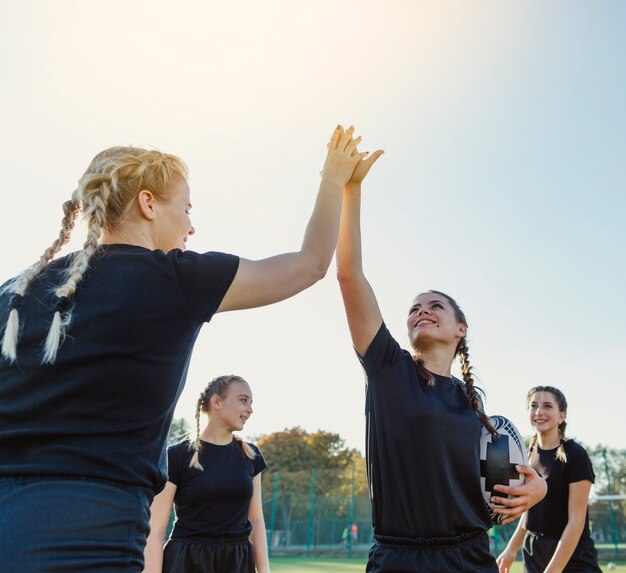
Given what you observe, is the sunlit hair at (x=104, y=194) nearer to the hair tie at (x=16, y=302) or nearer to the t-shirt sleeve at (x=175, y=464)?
the hair tie at (x=16, y=302)

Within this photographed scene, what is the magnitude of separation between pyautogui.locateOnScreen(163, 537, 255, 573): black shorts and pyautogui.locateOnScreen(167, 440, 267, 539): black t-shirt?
0.22 feet

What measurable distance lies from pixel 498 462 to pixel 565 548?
2.66 m

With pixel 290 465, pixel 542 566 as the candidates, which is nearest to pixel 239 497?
pixel 542 566

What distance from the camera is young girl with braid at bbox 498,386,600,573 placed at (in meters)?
5.78

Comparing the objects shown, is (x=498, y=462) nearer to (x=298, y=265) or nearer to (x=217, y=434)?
(x=298, y=265)

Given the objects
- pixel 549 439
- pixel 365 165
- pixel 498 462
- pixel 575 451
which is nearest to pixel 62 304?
pixel 365 165

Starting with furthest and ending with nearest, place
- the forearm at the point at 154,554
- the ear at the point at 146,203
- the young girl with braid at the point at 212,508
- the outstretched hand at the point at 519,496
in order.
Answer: the young girl with braid at the point at 212,508 < the forearm at the point at 154,554 < the outstretched hand at the point at 519,496 < the ear at the point at 146,203

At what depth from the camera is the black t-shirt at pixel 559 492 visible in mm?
6090

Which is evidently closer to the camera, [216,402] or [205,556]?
[205,556]

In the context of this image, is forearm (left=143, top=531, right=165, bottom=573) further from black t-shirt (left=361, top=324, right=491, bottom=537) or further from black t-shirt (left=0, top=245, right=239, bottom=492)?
black t-shirt (left=0, top=245, right=239, bottom=492)

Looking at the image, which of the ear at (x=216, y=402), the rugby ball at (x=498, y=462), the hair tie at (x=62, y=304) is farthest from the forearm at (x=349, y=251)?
the ear at (x=216, y=402)

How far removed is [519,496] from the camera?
361cm

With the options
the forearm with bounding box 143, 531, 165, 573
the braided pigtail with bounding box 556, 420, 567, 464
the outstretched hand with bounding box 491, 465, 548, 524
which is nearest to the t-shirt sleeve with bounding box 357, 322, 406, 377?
the outstretched hand with bounding box 491, 465, 548, 524

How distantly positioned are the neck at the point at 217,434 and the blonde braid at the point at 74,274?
462 cm
